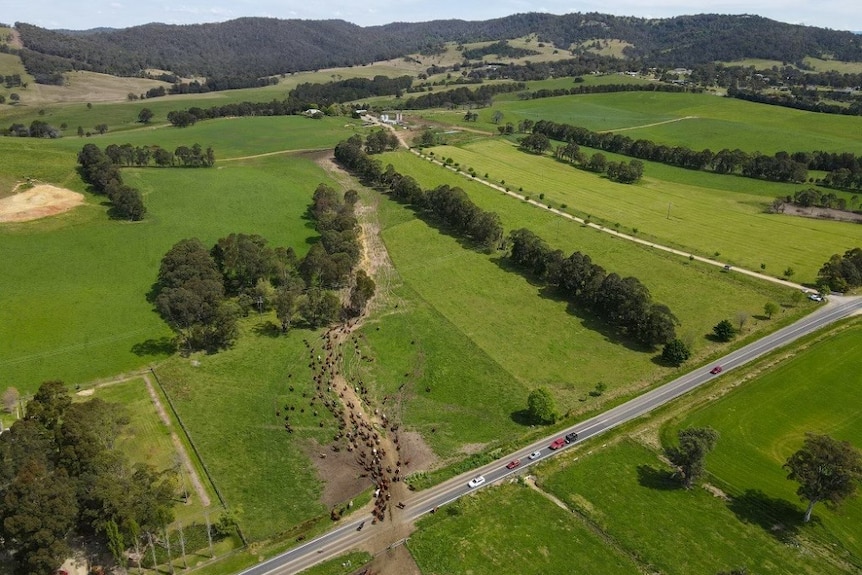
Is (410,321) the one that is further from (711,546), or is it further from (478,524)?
(711,546)

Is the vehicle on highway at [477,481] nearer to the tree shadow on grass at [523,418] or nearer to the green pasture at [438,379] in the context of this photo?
the green pasture at [438,379]

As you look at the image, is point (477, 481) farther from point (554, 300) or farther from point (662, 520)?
point (554, 300)

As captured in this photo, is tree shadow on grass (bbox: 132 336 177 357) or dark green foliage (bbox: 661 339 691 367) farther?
tree shadow on grass (bbox: 132 336 177 357)

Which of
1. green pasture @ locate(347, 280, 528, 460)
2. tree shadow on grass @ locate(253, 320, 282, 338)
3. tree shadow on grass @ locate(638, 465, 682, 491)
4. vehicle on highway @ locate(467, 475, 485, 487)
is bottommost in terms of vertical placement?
tree shadow on grass @ locate(638, 465, 682, 491)

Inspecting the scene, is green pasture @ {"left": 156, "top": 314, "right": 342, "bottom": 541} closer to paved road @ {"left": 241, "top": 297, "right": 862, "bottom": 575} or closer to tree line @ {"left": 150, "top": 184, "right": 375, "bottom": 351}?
paved road @ {"left": 241, "top": 297, "right": 862, "bottom": 575}

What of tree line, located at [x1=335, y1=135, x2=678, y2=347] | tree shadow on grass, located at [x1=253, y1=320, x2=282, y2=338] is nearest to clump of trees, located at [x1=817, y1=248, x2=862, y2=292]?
tree line, located at [x1=335, y1=135, x2=678, y2=347]

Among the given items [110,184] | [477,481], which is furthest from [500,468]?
[110,184]
